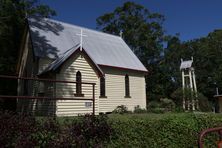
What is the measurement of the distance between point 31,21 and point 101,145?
16091 millimetres

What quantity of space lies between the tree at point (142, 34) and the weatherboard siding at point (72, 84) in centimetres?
2733

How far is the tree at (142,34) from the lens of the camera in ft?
149

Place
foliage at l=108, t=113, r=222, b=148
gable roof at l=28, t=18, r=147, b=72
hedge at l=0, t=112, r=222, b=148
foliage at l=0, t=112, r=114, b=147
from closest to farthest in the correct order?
foliage at l=0, t=112, r=114, b=147 < hedge at l=0, t=112, r=222, b=148 < foliage at l=108, t=113, r=222, b=148 < gable roof at l=28, t=18, r=147, b=72

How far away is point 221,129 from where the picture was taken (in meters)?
4.58

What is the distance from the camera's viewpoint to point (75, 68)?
686 inches

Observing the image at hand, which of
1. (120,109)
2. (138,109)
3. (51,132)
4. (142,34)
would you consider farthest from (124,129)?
(142,34)

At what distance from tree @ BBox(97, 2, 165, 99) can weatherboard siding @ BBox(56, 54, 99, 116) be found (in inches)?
1076

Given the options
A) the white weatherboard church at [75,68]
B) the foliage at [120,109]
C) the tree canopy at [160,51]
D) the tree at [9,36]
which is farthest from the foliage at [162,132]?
the tree canopy at [160,51]

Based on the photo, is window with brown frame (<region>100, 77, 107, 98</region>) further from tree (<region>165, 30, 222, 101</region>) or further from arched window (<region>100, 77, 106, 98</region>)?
Result: tree (<region>165, 30, 222, 101</region>)

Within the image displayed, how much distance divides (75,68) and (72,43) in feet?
17.7

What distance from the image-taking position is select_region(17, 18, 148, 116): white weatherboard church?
16516 mm

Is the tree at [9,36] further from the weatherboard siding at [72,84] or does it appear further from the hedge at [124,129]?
the hedge at [124,129]

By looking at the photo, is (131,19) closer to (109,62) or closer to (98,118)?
(109,62)

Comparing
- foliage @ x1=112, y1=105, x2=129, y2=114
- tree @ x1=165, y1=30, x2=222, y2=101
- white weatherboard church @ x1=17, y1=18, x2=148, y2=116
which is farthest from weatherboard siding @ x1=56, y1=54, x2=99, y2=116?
tree @ x1=165, y1=30, x2=222, y2=101
